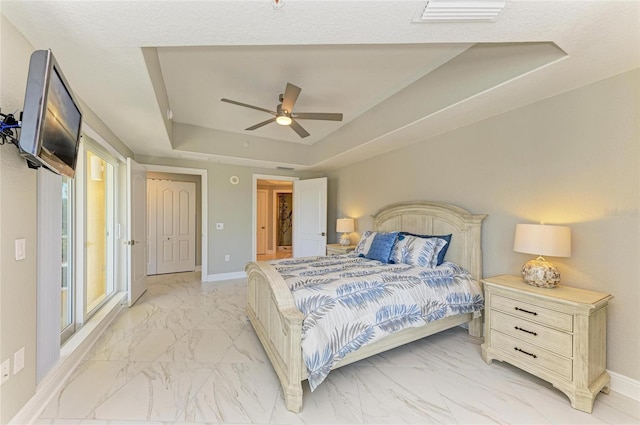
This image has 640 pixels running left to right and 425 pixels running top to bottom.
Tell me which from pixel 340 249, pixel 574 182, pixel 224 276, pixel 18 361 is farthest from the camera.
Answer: pixel 224 276

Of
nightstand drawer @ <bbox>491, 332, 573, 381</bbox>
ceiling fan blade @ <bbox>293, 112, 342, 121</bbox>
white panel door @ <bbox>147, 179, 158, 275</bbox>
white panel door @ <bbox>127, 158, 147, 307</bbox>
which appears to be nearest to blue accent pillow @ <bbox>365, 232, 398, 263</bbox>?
nightstand drawer @ <bbox>491, 332, 573, 381</bbox>

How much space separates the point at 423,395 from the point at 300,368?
0.92m

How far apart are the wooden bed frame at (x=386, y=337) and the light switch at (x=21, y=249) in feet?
4.97

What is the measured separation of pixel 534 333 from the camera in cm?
207

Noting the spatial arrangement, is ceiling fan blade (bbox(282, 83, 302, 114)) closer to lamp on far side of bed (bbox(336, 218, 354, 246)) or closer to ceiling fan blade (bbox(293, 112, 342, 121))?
ceiling fan blade (bbox(293, 112, 342, 121))

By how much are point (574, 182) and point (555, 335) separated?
1243mm

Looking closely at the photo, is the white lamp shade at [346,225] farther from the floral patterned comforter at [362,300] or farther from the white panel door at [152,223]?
the white panel door at [152,223]

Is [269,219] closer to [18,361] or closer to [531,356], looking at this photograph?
[18,361]

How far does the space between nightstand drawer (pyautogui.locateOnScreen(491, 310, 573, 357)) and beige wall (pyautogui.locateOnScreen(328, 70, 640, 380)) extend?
485 mm

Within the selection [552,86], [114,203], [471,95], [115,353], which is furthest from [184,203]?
[552,86]

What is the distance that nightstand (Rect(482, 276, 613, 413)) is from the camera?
5.97 feet

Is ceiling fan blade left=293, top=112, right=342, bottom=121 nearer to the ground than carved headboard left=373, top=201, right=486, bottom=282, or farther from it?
farther from it

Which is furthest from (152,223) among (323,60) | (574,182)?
(574,182)

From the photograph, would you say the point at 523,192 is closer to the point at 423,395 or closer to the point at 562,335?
the point at 562,335
